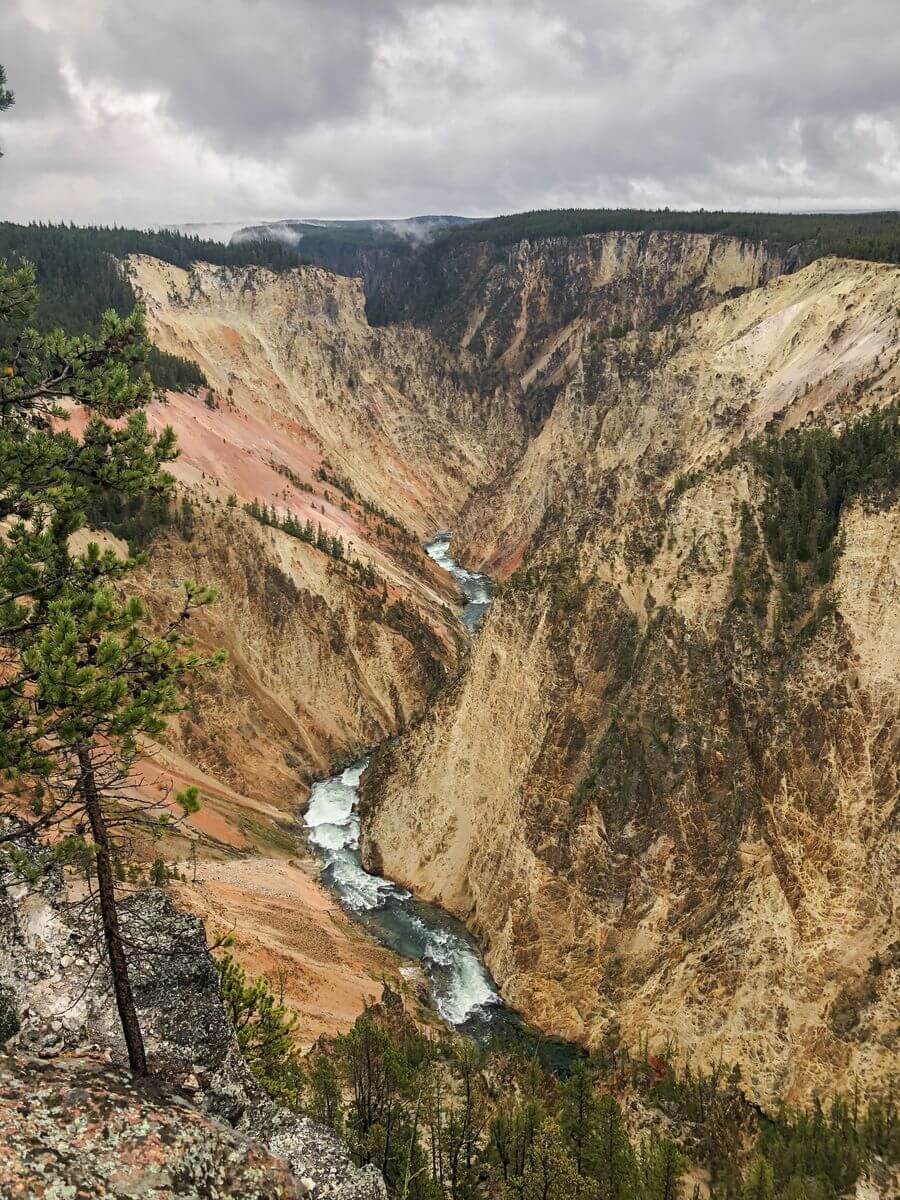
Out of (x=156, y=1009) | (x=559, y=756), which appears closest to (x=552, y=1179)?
(x=156, y=1009)

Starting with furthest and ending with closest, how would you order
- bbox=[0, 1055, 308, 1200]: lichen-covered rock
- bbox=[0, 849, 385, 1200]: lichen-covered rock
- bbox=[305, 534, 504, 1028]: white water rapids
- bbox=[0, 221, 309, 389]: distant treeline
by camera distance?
bbox=[0, 221, 309, 389]: distant treeline < bbox=[305, 534, 504, 1028]: white water rapids < bbox=[0, 849, 385, 1200]: lichen-covered rock < bbox=[0, 1055, 308, 1200]: lichen-covered rock

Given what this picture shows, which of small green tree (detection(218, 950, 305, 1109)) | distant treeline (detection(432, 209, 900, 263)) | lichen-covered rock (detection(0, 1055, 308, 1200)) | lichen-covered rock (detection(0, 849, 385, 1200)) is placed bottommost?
small green tree (detection(218, 950, 305, 1109))

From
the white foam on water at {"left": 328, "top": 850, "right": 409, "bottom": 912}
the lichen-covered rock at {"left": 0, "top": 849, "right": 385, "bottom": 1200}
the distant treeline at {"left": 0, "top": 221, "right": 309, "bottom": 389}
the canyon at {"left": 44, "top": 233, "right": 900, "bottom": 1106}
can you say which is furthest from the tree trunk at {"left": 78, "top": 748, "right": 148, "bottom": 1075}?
the distant treeline at {"left": 0, "top": 221, "right": 309, "bottom": 389}

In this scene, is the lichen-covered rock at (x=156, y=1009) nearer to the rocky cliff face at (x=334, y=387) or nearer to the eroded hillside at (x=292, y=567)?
the eroded hillside at (x=292, y=567)

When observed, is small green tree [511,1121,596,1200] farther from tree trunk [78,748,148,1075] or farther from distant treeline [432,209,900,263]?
distant treeline [432,209,900,263]

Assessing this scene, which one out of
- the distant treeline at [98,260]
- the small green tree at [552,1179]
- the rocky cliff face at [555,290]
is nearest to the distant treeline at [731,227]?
the rocky cliff face at [555,290]

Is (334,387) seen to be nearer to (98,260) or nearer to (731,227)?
(98,260)

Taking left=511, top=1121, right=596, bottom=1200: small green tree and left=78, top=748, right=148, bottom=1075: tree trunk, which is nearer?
left=78, top=748, right=148, bottom=1075: tree trunk
